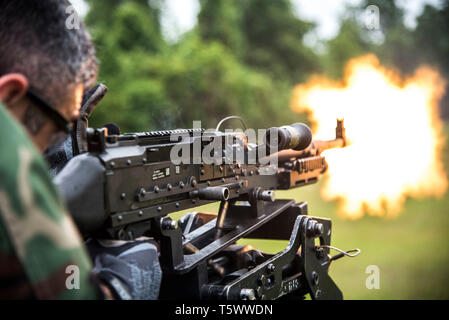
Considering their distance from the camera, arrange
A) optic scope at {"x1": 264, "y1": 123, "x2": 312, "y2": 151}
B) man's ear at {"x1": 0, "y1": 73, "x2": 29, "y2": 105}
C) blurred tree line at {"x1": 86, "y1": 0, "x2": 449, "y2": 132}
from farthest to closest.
→ 1. blurred tree line at {"x1": 86, "y1": 0, "x2": 449, "y2": 132}
2. optic scope at {"x1": 264, "y1": 123, "x2": 312, "y2": 151}
3. man's ear at {"x1": 0, "y1": 73, "x2": 29, "y2": 105}

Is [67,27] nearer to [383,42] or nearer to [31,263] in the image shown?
[31,263]

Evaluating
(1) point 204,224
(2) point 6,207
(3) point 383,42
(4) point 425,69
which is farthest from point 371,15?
(3) point 383,42

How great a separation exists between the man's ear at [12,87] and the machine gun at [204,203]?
3.36 ft

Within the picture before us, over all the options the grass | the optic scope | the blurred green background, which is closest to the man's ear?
the optic scope

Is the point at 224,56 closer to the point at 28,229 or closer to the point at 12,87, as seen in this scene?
the point at 12,87

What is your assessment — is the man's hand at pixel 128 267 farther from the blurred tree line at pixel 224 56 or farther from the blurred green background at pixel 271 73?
the blurred tree line at pixel 224 56

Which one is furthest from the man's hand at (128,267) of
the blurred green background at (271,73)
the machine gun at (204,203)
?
the blurred green background at (271,73)

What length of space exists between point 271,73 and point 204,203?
29102 mm

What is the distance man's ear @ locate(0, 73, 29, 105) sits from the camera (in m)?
1.50

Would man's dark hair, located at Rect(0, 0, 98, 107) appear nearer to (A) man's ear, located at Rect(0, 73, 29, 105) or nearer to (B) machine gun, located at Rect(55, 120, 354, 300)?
(A) man's ear, located at Rect(0, 73, 29, 105)

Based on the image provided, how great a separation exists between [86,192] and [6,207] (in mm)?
1413

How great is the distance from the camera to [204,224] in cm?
403

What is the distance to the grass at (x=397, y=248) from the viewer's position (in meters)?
8.58

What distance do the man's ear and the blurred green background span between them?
5.55 m
